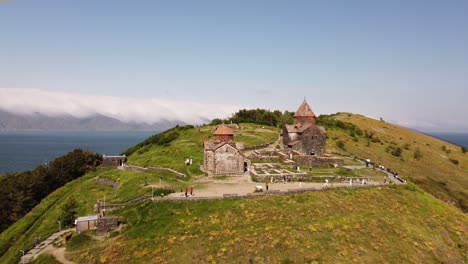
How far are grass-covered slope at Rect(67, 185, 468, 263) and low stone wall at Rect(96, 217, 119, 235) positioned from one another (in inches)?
56.2

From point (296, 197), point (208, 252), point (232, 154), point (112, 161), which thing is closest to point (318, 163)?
point (232, 154)

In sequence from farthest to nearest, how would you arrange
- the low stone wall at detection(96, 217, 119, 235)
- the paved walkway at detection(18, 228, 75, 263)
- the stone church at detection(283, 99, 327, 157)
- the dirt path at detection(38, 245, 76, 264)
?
the stone church at detection(283, 99, 327, 157), the low stone wall at detection(96, 217, 119, 235), the paved walkway at detection(18, 228, 75, 263), the dirt path at detection(38, 245, 76, 264)

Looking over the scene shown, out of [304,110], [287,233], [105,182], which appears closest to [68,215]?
[105,182]

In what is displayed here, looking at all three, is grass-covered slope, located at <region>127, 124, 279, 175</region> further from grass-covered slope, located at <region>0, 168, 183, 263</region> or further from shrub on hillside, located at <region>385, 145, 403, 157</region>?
shrub on hillside, located at <region>385, 145, 403, 157</region>

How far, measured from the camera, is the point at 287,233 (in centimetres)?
3012

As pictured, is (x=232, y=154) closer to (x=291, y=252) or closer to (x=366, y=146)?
(x=291, y=252)

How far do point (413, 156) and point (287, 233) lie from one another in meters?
74.5

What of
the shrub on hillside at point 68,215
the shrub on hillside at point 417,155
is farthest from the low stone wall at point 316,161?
the shrub on hillside at point 417,155

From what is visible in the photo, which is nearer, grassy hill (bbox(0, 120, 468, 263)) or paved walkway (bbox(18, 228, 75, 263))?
grassy hill (bbox(0, 120, 468, 263))

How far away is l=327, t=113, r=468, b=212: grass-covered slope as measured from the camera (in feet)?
212

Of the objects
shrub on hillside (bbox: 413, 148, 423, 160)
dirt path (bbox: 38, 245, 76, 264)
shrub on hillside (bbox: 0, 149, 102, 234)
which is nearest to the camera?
dirt path (bbox: 38, 245, 76, 264)

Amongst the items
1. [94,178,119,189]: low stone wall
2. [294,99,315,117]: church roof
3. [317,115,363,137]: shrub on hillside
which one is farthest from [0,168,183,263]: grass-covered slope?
[317,115,363,137]: shrub on hillside

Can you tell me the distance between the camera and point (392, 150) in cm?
9131

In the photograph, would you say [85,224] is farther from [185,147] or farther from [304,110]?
[304,110]
